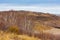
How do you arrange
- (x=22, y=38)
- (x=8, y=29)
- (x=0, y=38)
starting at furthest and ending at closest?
(x=8, y=29)
(x=22, y=38)
(x=0, y=38)

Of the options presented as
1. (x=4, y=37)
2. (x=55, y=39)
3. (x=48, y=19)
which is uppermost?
(x=4, y=37)

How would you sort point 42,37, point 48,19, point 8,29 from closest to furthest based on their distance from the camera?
point 42,37
point 8,29
point 48,19

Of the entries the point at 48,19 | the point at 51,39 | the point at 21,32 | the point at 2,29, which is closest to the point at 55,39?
the point at 51,39

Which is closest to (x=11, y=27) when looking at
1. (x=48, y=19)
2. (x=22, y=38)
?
(x=22, y=38)

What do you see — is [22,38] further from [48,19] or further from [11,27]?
[48,19]

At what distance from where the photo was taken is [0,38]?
1591 centimetres

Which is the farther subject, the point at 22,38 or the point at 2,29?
the point at 2,29

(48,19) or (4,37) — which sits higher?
(4,37)

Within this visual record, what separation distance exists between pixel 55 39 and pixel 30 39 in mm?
2466

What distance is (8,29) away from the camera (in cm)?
2020

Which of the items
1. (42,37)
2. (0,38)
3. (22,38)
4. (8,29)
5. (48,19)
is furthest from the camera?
(48,19)

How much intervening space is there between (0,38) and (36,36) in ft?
12.4

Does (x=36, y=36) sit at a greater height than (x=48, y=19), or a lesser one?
greater

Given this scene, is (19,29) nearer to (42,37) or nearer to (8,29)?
(8,29)
